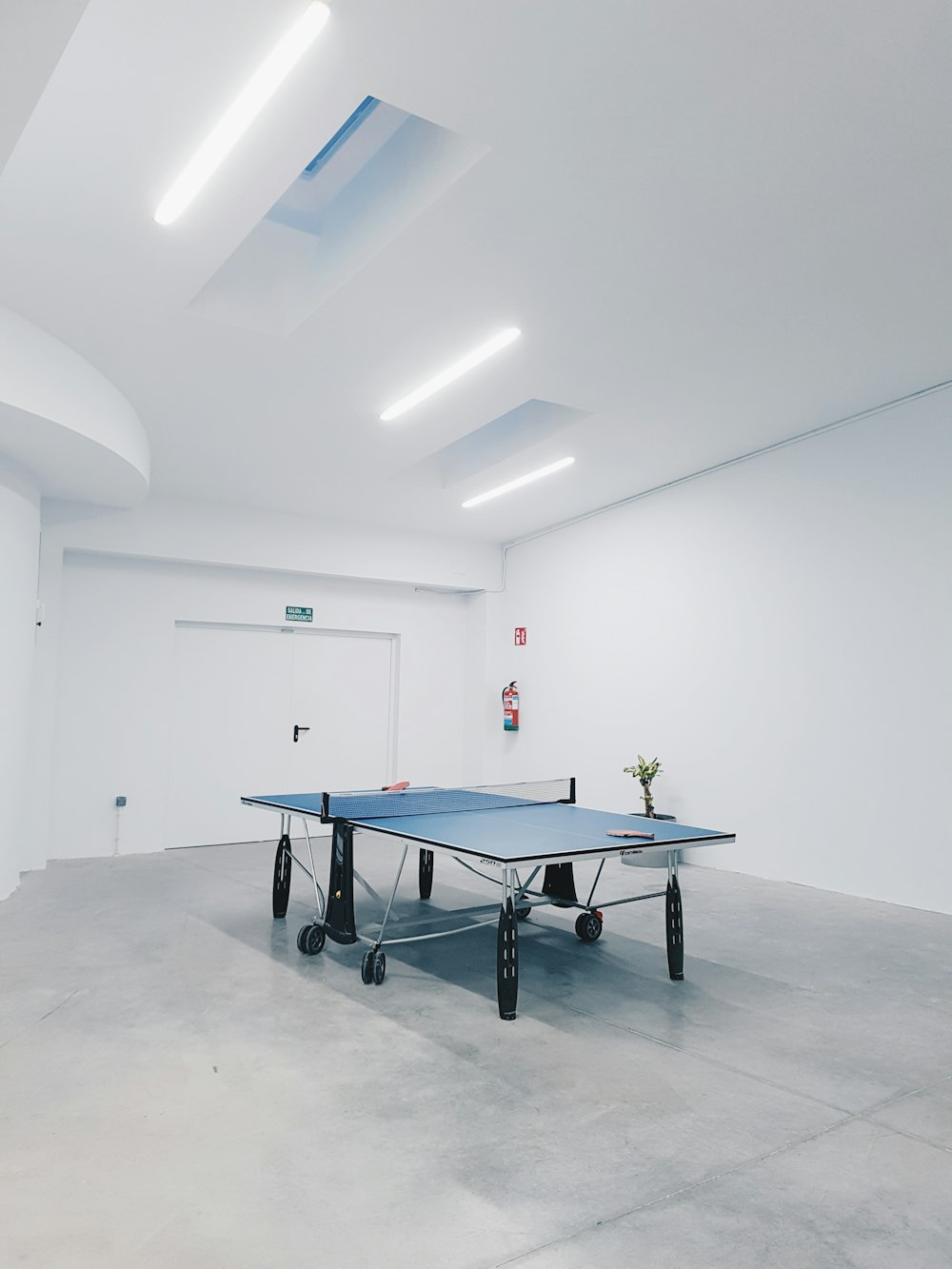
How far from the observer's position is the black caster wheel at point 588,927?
4.77 metres

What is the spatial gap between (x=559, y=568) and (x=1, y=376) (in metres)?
5.96

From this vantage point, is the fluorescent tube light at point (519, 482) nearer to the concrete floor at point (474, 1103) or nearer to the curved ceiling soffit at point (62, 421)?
the curved ceiling soffit at point (62, 421)

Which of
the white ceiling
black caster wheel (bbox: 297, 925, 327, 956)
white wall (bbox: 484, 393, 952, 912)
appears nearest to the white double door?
white wall (bbox: 484, 393, 952, 912)

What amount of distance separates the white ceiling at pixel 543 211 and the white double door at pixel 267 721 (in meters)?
3.04

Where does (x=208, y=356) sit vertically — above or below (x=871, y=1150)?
above

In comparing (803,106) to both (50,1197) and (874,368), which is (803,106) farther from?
(50,1197)

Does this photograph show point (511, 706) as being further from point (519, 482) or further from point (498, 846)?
point (498, 846)

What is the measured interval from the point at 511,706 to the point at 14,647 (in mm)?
5356

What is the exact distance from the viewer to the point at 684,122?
10.4ft

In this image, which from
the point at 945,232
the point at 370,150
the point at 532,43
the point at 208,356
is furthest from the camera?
the point at 208,356

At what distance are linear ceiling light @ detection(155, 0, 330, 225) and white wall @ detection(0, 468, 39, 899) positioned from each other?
9.78ft

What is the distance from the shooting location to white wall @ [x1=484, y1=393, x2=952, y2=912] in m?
5.64

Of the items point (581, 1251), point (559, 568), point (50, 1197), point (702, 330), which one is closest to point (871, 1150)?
point (581, 1251)

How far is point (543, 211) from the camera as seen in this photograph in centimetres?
369
